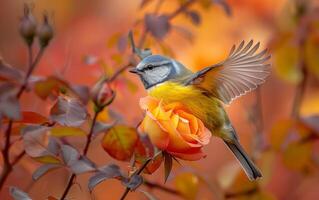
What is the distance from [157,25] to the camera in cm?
156

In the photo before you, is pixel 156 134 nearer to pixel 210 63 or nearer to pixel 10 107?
pixel 10 107

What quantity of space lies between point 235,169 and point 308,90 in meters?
0.70

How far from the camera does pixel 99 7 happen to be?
101 inches

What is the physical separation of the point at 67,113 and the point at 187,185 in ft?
1.54

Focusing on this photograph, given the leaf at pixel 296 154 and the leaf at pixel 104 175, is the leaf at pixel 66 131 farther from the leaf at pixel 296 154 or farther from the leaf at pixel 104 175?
the leaf at pixel 296 154

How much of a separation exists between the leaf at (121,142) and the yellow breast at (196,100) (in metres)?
0.10

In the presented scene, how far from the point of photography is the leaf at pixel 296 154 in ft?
5.76

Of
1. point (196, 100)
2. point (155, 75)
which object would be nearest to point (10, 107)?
point (196, 100)

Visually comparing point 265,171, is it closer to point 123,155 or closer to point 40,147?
point 123,155

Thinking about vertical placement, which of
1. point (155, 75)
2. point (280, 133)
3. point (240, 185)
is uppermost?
point (155, 75)

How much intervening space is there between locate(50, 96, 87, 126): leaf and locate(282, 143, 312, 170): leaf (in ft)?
2.38

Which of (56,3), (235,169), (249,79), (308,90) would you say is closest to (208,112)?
(249,79)

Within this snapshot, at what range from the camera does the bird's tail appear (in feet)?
4.75

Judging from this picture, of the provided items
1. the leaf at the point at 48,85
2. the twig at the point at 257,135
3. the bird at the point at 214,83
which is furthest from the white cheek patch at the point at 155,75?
the twig at the point at 257,135
